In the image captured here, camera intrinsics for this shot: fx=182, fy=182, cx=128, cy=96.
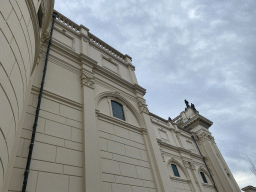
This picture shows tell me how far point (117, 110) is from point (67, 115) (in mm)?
3564

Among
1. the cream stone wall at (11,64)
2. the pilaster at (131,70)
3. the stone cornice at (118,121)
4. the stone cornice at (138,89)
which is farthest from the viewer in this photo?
the pilaster at (131,70)

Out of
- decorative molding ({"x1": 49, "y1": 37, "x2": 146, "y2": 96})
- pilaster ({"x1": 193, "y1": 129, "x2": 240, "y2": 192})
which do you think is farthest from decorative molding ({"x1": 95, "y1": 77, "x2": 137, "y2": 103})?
pilaster ({"x1": 193, "y1": 129, "x2": 240, "y2": 192})

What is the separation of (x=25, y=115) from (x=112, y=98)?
531cm

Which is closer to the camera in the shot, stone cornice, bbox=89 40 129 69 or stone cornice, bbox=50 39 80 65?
stone cornice, bbox=50 39 80 65

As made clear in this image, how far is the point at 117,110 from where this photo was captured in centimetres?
1062

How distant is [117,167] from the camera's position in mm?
7672

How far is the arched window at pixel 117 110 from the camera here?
10295mm

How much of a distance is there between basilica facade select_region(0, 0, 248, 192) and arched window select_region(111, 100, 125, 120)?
0.08m

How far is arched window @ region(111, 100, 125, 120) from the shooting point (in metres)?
10.3

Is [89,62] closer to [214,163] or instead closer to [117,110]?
[117,110]

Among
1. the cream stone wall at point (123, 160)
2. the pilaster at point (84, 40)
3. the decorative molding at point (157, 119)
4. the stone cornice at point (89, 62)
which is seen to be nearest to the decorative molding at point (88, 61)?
the stone cornice at point (89, 62)

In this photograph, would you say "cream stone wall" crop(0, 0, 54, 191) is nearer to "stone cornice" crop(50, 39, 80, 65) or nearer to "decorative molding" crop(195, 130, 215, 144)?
"stone cornice" crop(50, 39, 80, 65)

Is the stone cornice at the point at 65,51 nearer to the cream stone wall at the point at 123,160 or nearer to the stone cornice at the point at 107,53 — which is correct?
the stone cornice at the point at 107,53

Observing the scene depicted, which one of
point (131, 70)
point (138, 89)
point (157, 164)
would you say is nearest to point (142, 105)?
point (138, 89)
